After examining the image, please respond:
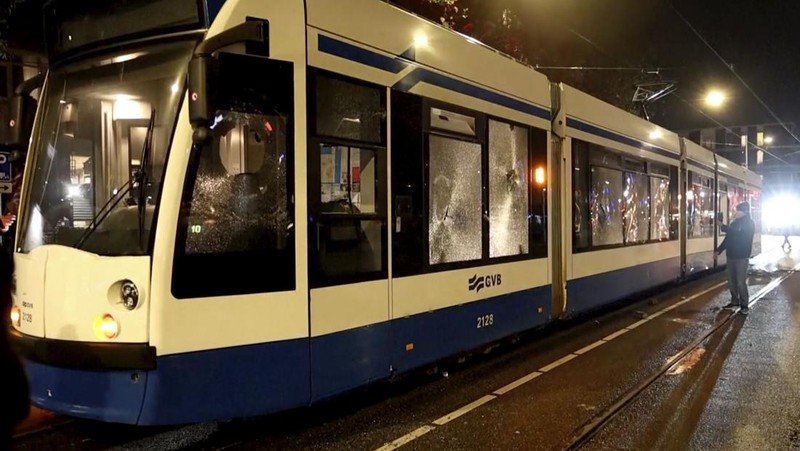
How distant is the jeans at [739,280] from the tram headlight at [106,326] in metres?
Answer: 10.3

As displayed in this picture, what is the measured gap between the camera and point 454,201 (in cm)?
619

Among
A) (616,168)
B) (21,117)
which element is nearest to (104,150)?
(21,117)

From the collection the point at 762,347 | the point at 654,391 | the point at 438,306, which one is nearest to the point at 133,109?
the point at 438,306

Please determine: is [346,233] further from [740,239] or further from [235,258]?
[740,239]

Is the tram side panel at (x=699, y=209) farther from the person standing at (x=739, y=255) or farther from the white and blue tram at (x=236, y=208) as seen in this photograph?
the white and blue tram at (x=236, y=208)

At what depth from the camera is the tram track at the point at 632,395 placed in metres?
4.95

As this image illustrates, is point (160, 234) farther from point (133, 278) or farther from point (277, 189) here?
point (277, 189)

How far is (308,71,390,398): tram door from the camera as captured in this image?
180 inches

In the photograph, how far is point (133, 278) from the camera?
12.9ft

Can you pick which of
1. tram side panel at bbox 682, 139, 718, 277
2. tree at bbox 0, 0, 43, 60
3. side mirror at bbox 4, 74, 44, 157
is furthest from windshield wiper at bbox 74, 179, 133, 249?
tram side panel at bbox 682, 139, 718, 277

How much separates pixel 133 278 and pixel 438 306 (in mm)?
2813

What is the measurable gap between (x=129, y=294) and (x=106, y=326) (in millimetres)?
259

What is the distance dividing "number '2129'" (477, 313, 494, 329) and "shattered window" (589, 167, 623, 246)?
3170mm

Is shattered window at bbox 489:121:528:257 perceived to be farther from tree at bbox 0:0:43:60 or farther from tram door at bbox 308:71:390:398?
tree at bbox 0:0:43:60
